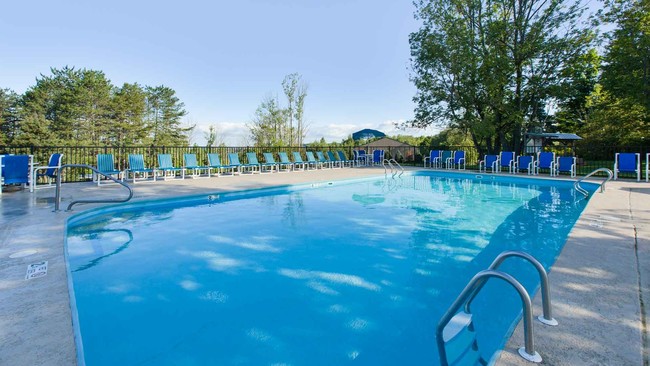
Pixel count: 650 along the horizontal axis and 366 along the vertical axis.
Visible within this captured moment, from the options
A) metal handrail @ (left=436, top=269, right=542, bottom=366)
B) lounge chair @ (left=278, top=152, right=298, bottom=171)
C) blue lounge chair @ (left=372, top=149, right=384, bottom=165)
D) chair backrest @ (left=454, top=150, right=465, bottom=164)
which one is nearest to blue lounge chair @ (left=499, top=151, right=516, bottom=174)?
chair backrest @ (left=454, top=150, right=465, bottom=164)

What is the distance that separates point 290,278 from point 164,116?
33855mm

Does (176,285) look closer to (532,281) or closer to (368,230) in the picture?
(368,230)

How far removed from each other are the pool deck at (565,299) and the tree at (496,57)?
11.5 m

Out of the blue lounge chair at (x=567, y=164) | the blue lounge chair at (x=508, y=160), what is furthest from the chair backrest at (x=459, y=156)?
the blue lounge chair at (x=567, y=164)

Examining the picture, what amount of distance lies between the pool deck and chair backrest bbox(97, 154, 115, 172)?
4.82 m

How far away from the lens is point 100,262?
379 centimetres

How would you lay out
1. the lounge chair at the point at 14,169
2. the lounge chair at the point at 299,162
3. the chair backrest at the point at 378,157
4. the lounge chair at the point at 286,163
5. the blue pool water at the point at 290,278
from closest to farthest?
the blue pool water at the point at 290,278, the lounge chair at the point at 14,169, the lounge chair at the point at 286,163, the lounge chair at the point at 299,162, the chair backrest at the point at 378,157

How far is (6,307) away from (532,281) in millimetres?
4217

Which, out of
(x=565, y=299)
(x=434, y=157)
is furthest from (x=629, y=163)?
(x=565, y=299)

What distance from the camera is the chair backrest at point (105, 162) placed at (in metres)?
9.02

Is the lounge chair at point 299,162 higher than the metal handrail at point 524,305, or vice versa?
the lounge chair at point 299,162

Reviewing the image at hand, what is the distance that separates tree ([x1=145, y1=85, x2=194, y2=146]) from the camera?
31267mm

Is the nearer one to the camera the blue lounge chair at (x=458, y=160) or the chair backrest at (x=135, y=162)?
the chair backrest at (x=135, y=162)

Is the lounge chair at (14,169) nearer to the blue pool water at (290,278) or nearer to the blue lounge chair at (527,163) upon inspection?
the blue pool water at (290,278)
